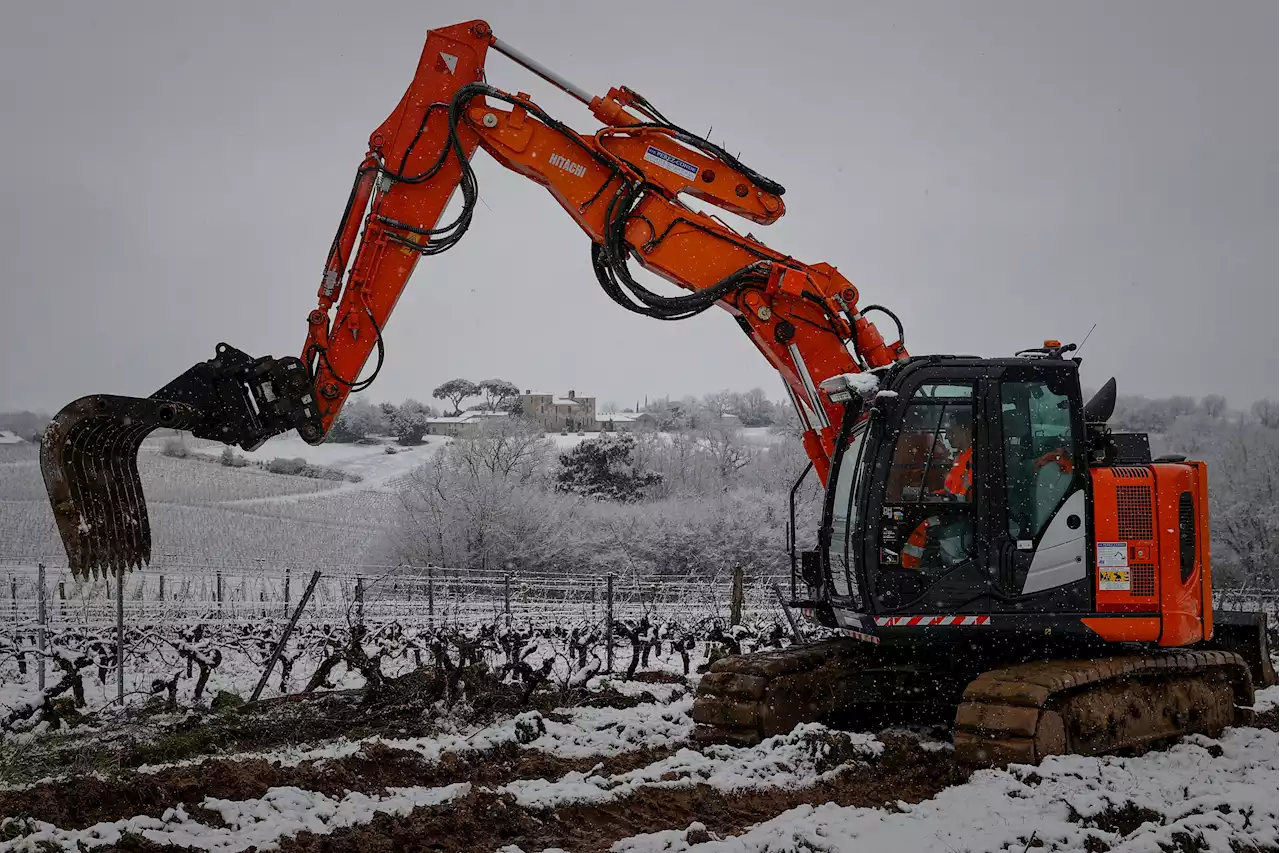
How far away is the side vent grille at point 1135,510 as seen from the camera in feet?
21.5

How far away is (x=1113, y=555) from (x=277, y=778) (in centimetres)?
509

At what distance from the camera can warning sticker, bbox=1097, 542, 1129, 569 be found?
6.51 metres

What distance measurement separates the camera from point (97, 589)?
6.11m

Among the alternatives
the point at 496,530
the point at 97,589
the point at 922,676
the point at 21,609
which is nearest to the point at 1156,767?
the point at 922,676

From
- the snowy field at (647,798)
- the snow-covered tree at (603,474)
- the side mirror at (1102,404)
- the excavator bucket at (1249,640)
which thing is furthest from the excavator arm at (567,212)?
the snow-covered tree at (603,474)

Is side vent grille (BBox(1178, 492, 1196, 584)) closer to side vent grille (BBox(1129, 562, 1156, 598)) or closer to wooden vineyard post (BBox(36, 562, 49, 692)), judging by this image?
side vent grille (BBox(1129, 562, 1156, 598))

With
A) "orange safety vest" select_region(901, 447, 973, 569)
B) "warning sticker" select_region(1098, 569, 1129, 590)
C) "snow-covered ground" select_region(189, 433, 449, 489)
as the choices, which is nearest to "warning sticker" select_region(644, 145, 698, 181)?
"orange safety vest" select_region(901, 447, 973, 569)

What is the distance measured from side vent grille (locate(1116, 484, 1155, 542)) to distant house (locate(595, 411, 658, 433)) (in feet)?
108

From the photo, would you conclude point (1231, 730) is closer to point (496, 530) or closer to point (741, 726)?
point (741, 726)

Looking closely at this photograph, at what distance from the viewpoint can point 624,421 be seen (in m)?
42.3

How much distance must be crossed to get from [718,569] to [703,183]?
25.7m

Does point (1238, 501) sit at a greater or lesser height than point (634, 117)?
lesser

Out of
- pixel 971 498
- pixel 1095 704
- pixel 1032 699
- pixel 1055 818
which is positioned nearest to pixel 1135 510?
pixel 971 498

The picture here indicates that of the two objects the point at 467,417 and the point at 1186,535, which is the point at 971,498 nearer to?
the point at 1186,535
